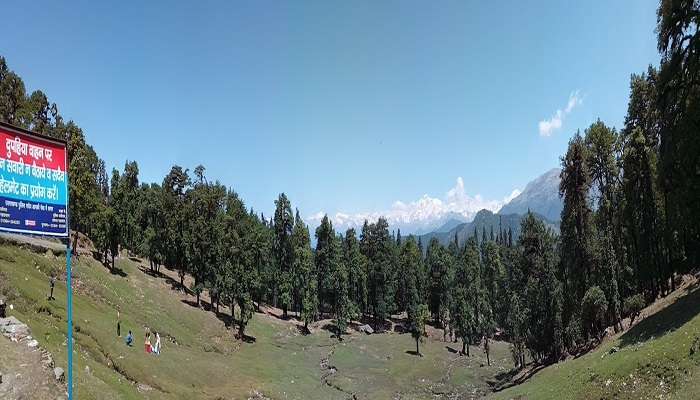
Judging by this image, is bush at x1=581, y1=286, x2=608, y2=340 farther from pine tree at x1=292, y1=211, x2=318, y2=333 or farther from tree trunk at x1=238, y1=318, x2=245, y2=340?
pine tree at x1=292, y1=211, x2=318, y2=333

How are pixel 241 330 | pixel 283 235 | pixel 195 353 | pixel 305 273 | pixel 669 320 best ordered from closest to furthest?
pixel 669 320
pixel 195 353
pixel 241 330
pixel 305 273
pixel 283 235

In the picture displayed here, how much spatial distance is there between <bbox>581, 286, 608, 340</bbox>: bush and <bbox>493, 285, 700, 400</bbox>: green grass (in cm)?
641

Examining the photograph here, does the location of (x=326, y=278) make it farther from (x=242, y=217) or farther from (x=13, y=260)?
(x=13, y=260)

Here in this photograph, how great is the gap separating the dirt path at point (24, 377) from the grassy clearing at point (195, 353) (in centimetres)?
323

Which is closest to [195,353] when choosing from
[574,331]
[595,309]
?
[574,331]

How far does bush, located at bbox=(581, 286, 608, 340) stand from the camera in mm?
48062

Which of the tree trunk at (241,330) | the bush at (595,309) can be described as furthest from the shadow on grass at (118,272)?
the bush at (595,309)

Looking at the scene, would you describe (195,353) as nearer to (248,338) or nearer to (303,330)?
(248,338)

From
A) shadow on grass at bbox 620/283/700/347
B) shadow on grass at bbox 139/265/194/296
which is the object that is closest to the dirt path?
shadow on grass at bbox 620/283/700/347

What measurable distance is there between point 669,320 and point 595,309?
46.3ft

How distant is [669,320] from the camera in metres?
35.7

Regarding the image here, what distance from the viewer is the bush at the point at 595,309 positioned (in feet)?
158

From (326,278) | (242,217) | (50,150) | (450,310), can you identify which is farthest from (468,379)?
(50,150)

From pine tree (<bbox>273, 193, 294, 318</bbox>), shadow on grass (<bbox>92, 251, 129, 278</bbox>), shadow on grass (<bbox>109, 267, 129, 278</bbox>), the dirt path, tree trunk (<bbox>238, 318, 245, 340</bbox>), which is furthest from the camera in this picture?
pine tree (<bbox>273, 193, 294, 318</bbox>)
